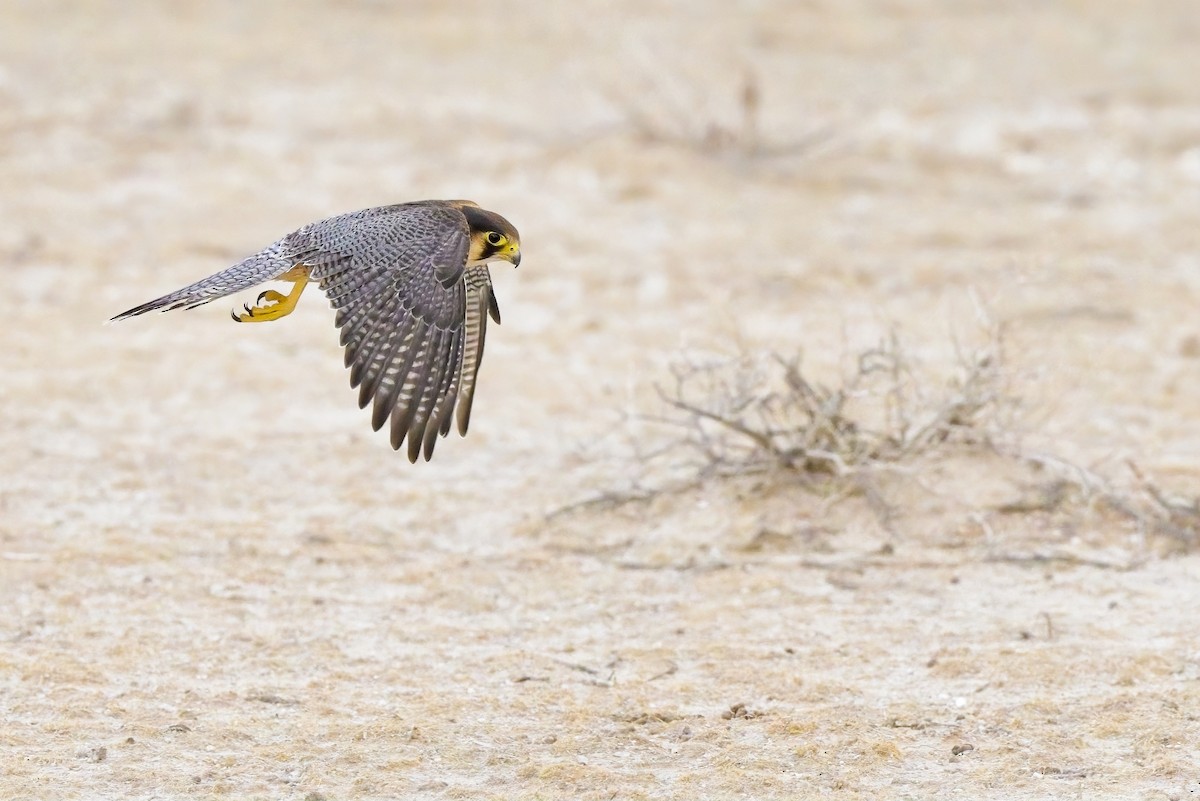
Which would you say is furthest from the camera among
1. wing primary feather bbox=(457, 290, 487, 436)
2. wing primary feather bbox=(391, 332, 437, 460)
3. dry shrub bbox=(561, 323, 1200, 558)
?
dry shrub bbox=(561, 323, 1200, 558)

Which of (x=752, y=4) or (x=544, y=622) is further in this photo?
(x=752, y=4)

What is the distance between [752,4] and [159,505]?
27.3ft

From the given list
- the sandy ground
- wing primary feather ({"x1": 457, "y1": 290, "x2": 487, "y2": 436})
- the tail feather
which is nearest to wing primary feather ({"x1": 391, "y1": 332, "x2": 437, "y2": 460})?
wing primary feather ({"x1": 457, "y1": 290, "x2": 487, "y2": 436})

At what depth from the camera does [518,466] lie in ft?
21.6

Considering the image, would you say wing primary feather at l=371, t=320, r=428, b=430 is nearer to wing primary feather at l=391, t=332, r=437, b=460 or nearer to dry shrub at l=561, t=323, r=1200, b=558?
wing primary feather at l=391, t=332, r=437, b=460

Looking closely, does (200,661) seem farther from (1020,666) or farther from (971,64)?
(971,64)

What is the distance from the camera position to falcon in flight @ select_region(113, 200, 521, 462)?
461 cm

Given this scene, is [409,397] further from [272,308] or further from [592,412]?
[592,412]

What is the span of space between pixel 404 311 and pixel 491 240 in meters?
0.58

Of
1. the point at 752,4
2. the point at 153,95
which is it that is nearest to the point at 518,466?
the point at 153,95

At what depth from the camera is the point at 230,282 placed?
5.05 m

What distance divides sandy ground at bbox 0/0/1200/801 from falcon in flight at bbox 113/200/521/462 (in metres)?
0.77

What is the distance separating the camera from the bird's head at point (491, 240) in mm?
5164

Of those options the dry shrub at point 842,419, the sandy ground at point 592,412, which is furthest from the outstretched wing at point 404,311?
the dry shrub at point 842,419
